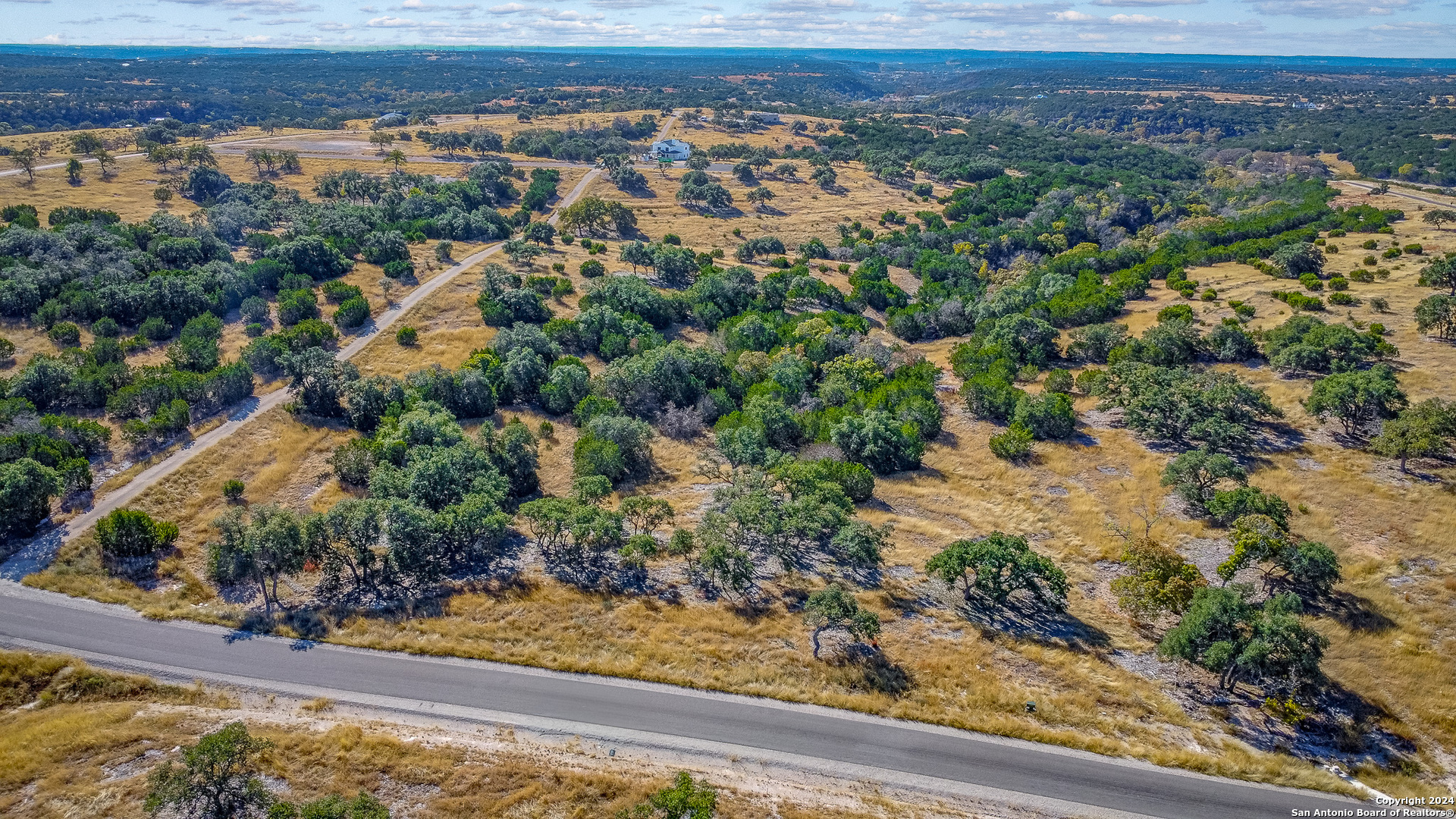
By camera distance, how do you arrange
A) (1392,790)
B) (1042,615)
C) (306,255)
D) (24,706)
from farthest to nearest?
1. (306,255)
2. (1042,615)
3. (24,706)
4. (1392,790)

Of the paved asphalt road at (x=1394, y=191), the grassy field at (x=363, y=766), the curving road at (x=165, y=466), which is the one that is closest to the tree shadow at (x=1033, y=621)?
the grassy field at (x=363, y=766)

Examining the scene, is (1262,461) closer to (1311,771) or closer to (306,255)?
(1311,771)

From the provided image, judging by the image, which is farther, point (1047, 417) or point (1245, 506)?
point (1047, 417)

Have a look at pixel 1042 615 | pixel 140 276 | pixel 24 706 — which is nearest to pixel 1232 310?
pixel 1042 615

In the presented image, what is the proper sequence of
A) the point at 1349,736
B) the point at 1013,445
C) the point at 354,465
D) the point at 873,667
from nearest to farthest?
the point at 1349,736 → the point at 873,667 → the point at 354,465 → the point at 1013,445

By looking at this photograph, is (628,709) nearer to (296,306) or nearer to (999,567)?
(999,567)

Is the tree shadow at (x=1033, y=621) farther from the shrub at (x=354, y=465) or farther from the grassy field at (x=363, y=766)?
the shrub at (x=354, y=465)

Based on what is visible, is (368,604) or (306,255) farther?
(306,255)

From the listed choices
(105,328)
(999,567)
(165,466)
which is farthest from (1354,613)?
(105,328)
